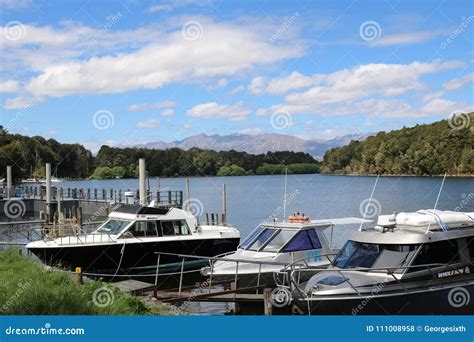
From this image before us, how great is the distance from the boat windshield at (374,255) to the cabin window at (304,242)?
3979 mm

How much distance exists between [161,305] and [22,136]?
10247cm

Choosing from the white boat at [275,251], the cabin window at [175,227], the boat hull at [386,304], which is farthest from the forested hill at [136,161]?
the boat hull at [386,304]

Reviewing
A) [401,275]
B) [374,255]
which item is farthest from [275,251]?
[401,275]

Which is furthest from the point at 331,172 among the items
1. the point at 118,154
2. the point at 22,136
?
the point at 22,136

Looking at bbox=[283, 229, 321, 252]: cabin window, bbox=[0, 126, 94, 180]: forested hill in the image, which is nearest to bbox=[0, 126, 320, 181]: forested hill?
bbox=[0, 126, 94, 180]: forested hill

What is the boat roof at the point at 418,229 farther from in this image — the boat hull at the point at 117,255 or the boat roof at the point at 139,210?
the boat roof at the point at 139,210

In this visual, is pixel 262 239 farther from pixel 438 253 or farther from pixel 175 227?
pixel 175 227

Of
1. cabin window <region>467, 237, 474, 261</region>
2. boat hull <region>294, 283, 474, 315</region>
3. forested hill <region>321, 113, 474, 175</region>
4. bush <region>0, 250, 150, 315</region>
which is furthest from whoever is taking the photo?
forested hill <region>321, 113, 474, 175</region>

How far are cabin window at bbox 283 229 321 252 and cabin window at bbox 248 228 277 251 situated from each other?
78 centimetres

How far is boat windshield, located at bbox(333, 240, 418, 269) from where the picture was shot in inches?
575

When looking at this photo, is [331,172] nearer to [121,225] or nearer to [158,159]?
[158,159]

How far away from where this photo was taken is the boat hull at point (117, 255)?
24359 millimetres

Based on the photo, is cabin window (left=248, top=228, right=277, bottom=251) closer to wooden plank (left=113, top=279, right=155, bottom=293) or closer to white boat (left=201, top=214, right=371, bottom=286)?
white boat (left=201, top=214, right=371, bottom=286)

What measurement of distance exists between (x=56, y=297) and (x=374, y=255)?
7438 millimetres
